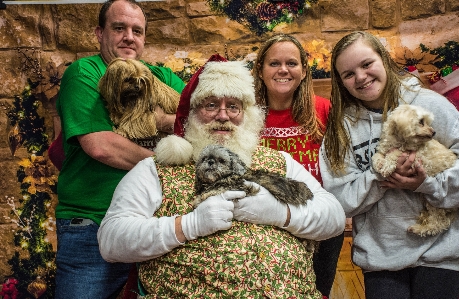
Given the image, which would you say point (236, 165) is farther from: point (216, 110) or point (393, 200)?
point (393, 200)

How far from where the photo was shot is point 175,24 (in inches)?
127

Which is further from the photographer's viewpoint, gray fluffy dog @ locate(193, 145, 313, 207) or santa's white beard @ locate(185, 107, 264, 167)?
santa's white beard @ locate(185, 107, 264, 167)

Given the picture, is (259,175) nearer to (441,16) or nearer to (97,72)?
(97,72)

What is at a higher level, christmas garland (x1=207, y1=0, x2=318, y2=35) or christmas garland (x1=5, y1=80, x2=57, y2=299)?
A: christmas garland (x1=207, y1=0, x2=318, y2=35)

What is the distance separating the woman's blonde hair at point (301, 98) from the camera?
246 centimetres

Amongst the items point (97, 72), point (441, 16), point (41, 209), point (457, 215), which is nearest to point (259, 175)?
point (457, 215)

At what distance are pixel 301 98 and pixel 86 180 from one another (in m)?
1.23

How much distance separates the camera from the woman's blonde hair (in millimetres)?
2465

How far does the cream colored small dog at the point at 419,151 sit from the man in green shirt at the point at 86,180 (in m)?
1.07

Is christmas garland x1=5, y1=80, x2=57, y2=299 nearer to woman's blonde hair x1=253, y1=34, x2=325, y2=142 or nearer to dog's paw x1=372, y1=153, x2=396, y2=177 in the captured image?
woman's blonde hair x1=253, y1=34, x2=325, y2=142

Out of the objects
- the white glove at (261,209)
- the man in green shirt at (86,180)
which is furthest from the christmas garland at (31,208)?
the white glove at (261,209)

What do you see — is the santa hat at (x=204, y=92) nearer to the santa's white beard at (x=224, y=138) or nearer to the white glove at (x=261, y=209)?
the santa's white beard at (x=224, y=138)

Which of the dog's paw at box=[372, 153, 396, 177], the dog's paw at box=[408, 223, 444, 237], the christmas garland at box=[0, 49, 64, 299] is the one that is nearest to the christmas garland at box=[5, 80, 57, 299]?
the christmas garland at box=[0, 49, 64, 299]

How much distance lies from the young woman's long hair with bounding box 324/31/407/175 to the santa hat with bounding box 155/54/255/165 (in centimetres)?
39
